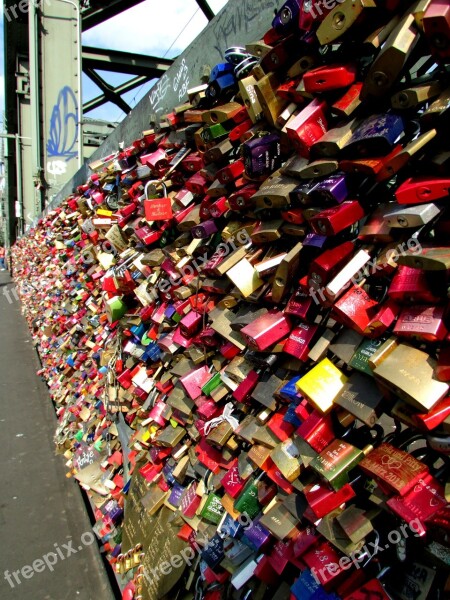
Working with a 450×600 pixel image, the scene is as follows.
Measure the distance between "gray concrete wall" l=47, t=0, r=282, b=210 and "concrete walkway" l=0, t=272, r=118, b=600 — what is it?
2.58 metres

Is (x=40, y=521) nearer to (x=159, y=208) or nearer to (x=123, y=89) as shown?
(x=159, y=208)

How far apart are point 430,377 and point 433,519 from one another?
0.93 ft

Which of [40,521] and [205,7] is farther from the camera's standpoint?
[205,7]

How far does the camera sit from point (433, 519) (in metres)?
0.88

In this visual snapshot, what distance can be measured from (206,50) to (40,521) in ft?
9.66

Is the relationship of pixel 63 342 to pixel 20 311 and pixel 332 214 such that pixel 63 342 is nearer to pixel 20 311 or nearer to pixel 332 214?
pixel 332 214

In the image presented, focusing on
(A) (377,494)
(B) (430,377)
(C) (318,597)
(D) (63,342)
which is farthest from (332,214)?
(D) (63,342)

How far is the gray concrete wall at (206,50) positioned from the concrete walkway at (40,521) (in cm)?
258

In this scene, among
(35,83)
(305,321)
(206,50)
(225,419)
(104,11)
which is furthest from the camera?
(104,11)

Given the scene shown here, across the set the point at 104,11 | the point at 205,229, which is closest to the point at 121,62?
the point at 104,11

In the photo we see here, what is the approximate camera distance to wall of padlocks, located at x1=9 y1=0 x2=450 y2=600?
91cm

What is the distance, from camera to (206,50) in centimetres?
186

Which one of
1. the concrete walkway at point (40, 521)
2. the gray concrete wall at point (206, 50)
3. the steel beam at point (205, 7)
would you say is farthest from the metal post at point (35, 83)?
the gray concrete wall at point (206, 50)

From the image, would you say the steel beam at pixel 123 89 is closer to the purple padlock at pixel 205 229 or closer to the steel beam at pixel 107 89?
the steel beam at pixel 107 89
